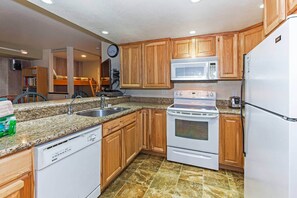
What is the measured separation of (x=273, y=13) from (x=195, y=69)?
5.18 feet

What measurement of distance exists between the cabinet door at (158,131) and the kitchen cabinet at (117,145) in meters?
0.36

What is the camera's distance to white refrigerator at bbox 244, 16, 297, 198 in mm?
702

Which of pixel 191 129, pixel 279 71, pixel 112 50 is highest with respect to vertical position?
pixel 112 50

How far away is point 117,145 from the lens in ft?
6.77

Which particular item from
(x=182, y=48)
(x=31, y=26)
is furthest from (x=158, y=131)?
(x=31, y=26)

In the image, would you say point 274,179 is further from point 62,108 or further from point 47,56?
point 47,56

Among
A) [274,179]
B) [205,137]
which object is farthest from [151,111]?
[274,179]

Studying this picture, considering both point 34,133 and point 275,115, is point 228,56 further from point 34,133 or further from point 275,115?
point 34,133

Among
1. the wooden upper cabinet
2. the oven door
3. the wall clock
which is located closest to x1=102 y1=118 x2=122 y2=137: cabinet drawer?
the oven door

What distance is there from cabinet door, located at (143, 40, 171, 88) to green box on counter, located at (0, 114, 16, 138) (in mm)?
2247

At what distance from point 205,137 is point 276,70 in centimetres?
177

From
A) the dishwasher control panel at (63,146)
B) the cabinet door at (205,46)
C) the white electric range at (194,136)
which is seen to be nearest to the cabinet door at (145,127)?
the white electric range at (194,136)

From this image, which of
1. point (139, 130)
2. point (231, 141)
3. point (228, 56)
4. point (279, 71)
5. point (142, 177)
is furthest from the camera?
point (139, 130)

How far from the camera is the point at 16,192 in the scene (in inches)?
37.7
